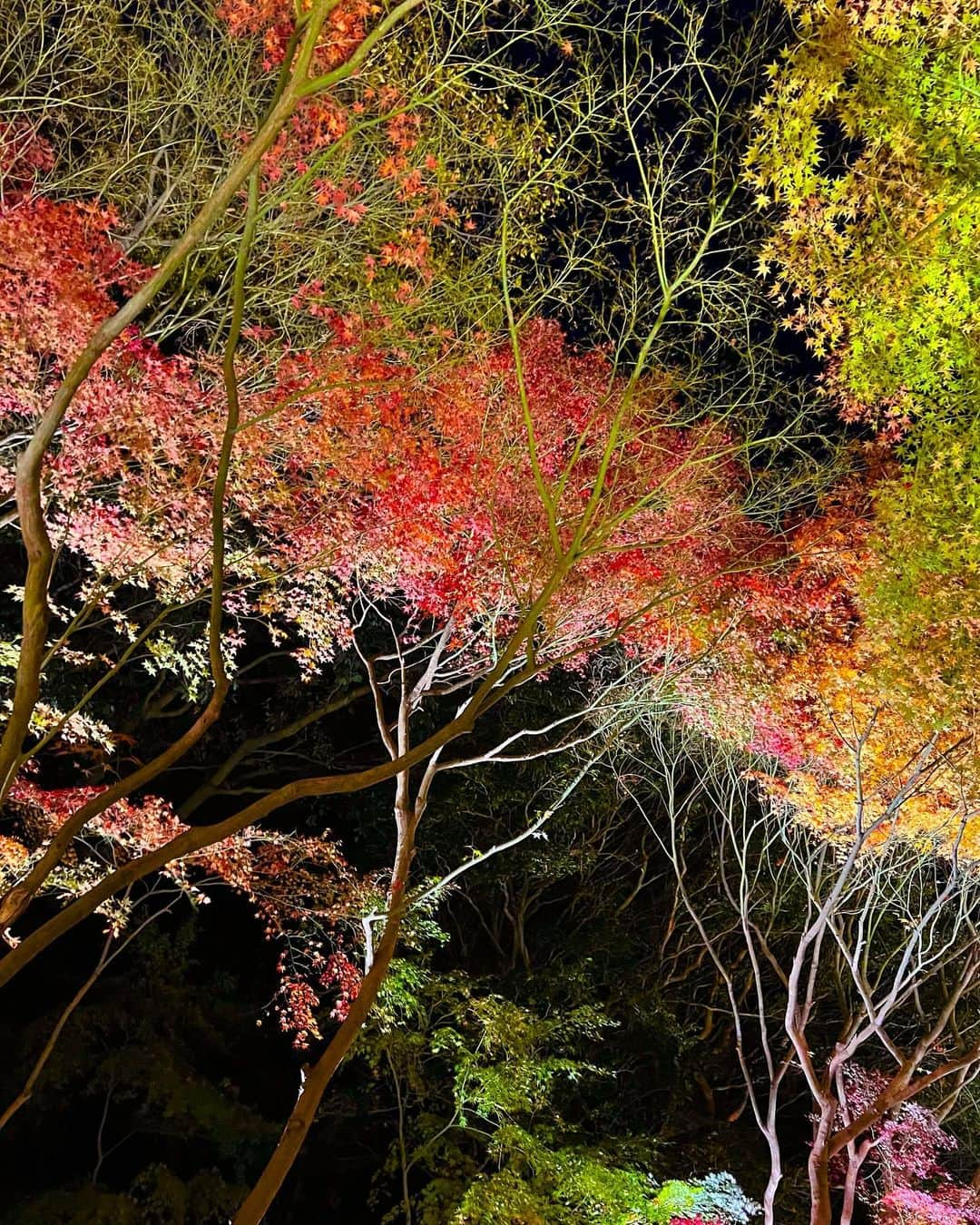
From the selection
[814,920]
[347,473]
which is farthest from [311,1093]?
[814,920]

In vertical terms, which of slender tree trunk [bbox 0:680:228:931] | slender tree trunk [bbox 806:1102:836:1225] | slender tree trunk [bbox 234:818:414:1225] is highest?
slender tree trunk [bbox 0:680:228:931]

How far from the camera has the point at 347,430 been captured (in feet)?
25.1

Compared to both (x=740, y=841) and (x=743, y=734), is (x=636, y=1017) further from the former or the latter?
(x=743, y=734)

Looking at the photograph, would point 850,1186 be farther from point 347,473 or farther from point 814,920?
point 347,473

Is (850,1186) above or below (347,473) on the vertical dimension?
below

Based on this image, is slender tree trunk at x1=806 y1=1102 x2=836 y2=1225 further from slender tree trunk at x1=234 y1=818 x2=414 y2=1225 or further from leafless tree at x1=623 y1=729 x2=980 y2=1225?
slender tree trunk at x1=234 y1=818 x2=414 y2=1225

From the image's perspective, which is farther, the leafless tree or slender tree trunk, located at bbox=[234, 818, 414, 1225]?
the leafless tree

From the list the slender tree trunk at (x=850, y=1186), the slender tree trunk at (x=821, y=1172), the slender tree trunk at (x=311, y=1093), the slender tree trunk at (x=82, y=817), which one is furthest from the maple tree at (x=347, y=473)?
the slender tree trunk at (x=850, y=1186)

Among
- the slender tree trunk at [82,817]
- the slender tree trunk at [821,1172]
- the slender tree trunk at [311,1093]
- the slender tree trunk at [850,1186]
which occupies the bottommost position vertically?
the slender tree trunk at [850,1186]

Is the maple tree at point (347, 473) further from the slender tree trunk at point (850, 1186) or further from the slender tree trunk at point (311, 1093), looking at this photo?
the slender tree trunk at point (850, 1186)

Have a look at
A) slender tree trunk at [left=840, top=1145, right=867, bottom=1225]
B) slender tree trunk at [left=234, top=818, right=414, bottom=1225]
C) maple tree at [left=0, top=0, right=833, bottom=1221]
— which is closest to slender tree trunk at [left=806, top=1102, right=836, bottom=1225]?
slender tree trunk at [left=840, top=1145, right=867, bottom=1225]

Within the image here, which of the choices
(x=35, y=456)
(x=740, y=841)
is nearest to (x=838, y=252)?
(x=35, y=456)

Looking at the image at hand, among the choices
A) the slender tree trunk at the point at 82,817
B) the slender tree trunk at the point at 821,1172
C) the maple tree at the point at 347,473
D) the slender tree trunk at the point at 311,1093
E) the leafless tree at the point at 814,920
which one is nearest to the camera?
the slender tree trunk at the point at 82,817

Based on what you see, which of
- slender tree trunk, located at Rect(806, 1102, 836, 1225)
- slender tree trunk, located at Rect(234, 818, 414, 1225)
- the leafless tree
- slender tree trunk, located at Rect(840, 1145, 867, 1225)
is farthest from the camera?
the leafless tree
